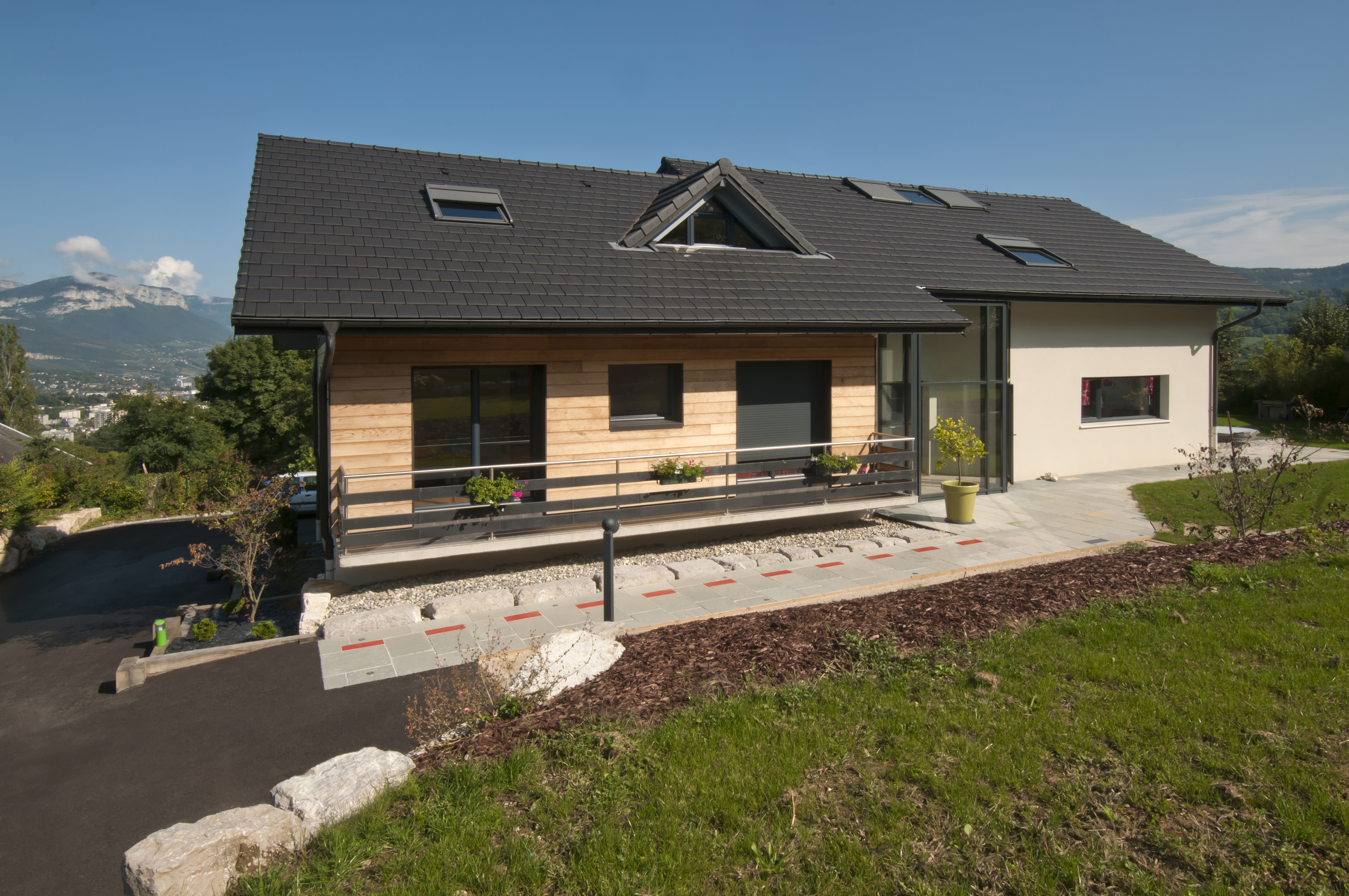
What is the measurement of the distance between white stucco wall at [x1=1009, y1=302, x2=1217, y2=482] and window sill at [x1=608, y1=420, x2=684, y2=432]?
7.87 metres

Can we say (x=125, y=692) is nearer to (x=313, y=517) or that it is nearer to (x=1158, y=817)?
(x=1158, y=817)

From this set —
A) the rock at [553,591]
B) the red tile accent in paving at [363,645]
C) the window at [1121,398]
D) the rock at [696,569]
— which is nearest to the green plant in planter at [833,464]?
the rock at [696,569]

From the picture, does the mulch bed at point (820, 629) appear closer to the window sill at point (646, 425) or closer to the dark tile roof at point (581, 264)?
the window sill at point (646, 425)

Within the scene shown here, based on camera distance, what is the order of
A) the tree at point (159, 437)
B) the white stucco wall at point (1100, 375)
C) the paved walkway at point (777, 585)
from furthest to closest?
1. the tree at point (159, 437)
2. the white stucco wall at point (1100, 375)
3. the paved walkway at point (777, 585)

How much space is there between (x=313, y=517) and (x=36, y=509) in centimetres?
811

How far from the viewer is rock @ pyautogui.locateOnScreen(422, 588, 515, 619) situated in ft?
26.8

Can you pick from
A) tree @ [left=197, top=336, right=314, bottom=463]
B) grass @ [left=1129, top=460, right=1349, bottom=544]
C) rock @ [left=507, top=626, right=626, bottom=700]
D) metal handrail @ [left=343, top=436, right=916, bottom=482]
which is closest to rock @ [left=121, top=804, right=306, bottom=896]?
rock @ [left=507, top=626, right=626, bottom=700]

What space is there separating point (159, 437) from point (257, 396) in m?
15.1

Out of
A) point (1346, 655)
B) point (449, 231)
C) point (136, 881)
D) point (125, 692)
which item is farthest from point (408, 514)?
point (1346, 655)

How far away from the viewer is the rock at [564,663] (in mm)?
5207

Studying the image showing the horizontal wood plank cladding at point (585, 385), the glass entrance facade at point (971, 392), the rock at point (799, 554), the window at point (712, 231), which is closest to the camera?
the horizontal wood plank cladding at point (585, 385)

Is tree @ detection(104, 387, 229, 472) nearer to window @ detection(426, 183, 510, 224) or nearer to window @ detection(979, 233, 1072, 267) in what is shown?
window @ detection(426, 183, 510, 224)

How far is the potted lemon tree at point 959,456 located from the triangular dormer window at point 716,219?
4.00 metres

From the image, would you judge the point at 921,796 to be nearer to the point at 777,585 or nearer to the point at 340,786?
the point at 340,786
